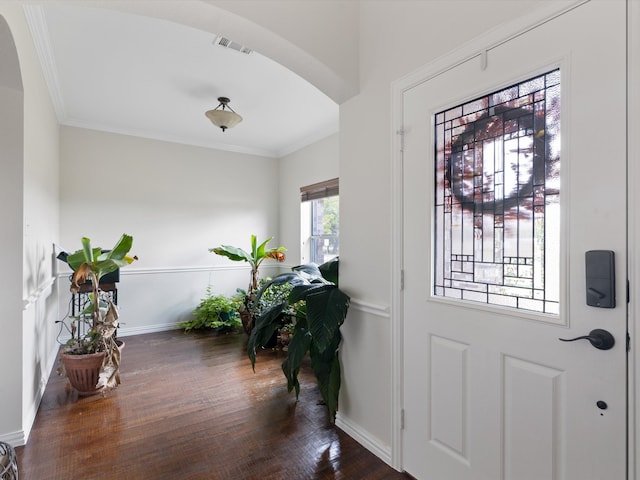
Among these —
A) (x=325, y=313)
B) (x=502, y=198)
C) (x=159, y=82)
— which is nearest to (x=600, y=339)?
(x=502, y=198)

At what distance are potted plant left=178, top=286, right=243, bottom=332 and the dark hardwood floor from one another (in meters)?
1.40

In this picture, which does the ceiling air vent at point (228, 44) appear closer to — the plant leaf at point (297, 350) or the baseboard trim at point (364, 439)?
the plant leaf at point (297, 350)

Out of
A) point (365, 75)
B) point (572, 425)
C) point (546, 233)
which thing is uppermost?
point (365, 75)

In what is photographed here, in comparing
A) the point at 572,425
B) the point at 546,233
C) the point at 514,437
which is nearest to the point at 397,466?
the point at 514,437

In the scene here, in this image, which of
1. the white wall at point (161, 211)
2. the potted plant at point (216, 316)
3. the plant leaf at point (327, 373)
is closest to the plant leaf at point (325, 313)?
the plant leaf at point (327, 373)

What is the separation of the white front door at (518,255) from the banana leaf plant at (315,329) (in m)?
0.44

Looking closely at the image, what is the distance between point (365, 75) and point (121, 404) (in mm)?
3013

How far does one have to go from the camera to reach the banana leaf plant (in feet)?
6.36

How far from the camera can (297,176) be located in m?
5.37

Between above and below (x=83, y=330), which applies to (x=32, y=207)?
above

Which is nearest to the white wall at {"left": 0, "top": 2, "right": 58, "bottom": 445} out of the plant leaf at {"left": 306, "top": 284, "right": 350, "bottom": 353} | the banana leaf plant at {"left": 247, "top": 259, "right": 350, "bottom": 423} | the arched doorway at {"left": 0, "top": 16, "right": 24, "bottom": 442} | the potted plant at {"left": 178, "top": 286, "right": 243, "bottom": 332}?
the arched doorway at {"left": 0, "top": 16, "right": 24, "bottom": 442}

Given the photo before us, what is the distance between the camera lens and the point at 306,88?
135 inches

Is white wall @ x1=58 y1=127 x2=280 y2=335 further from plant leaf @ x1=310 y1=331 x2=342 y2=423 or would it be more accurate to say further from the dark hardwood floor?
plant leaf @ x1=310 y1=331 x2=342 y2=423

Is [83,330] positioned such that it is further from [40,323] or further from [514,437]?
[514,437]
